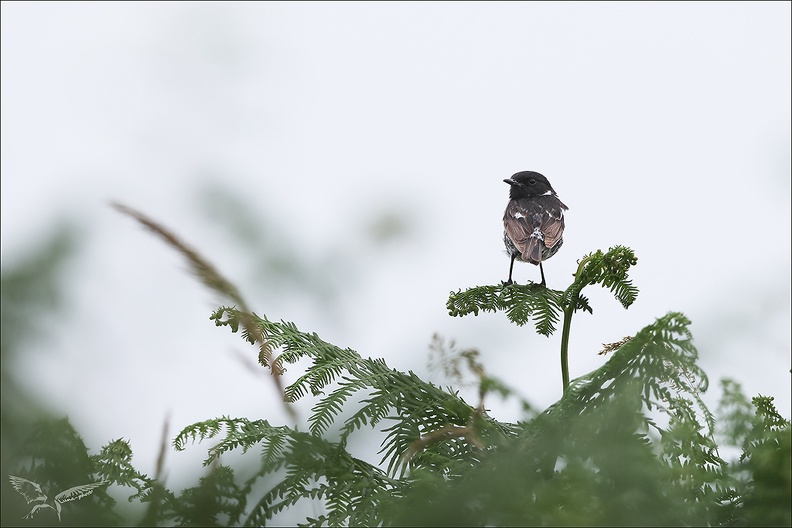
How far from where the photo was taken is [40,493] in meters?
1.23

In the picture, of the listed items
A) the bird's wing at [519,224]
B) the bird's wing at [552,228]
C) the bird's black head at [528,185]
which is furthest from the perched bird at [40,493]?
the bird's black head at [528,185]

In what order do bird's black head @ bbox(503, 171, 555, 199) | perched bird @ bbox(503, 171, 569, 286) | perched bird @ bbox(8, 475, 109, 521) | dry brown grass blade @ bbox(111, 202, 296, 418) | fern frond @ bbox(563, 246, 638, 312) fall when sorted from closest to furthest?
dry brown grass blade @ bbox(111, 202, 296, 418)
perched bird @ bbox(8, 475, 109, 521)
fern frond @ bbox(563, 246, 638, 312)
perched bird @ bbox(503, 171, 569, 286)
bird's black head @ bbox(503, 171, 555, 199)

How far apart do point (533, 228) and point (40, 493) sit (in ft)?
17.4

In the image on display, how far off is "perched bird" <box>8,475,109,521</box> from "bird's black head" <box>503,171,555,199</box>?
6.71m

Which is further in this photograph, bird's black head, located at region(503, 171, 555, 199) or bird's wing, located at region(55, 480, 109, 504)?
bird's black head, located at region(503, 171, 555, 199)

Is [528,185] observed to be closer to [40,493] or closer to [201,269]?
[40,493]

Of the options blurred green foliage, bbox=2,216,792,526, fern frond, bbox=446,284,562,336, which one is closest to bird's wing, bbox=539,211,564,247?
fern frond, bbox=446,284,562,336

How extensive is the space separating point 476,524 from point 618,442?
0.65 ft

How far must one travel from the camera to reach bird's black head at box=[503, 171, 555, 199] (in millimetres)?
7805

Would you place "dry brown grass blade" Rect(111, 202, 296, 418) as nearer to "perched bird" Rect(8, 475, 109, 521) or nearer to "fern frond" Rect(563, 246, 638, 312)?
"perched bird" Rect(8, 475, 109, 521)

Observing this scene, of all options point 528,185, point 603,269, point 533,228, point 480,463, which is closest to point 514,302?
point 603,269

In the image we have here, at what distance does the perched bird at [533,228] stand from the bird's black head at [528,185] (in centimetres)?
28

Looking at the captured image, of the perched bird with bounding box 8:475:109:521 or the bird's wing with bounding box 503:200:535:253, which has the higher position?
the bird's wing with bounding box 503:200:535:253

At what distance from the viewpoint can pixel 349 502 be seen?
4.94 feet
